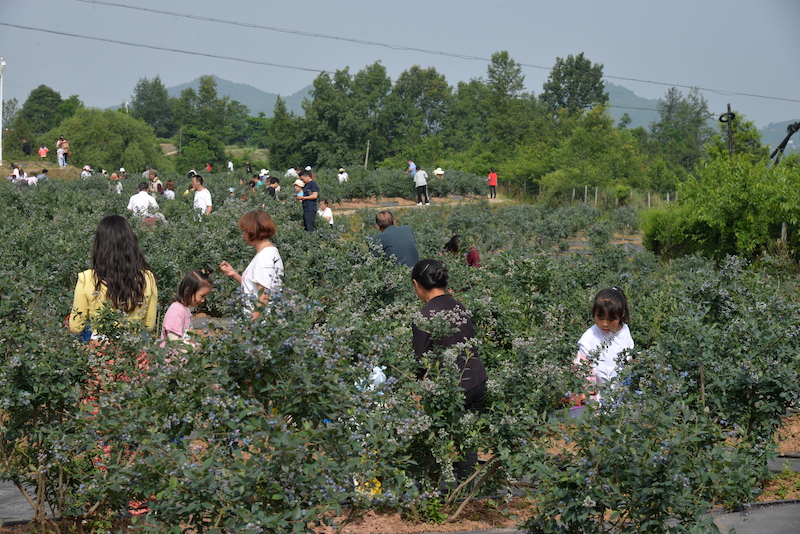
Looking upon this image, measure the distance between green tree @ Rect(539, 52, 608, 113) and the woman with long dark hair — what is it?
97597 mm

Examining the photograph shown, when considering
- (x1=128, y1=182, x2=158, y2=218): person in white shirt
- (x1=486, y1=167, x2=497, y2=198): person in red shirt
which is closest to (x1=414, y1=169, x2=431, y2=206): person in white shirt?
(x1=486, y1=167, x2=497, y2=198): person in red shirt

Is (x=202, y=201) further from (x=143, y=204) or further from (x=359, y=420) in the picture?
(x=359, y=420)

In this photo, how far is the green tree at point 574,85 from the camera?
97938 millimetres

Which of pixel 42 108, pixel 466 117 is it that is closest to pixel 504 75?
pixel 466 117

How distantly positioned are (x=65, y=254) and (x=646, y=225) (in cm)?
1497

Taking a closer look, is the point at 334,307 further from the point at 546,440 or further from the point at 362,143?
the point at 362,143

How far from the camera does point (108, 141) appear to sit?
50.8 meters

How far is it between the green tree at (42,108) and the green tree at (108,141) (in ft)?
187

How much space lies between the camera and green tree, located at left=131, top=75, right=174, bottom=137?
430ft

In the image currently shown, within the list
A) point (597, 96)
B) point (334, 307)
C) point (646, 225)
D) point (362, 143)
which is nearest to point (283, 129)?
point (362, 143)

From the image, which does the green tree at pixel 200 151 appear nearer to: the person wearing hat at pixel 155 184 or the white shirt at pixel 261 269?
the person wearing hat at pixel 155 184

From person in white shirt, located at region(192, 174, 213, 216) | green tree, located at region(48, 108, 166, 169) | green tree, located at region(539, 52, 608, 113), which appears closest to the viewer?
person in white shirt, located at region(192, 174, 213, 216)

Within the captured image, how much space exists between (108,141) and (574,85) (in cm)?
6811

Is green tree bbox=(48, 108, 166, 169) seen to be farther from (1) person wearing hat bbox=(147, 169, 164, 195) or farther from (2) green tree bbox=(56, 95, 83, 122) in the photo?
(2) green tree bbox=(56, 95, 83, 122)
